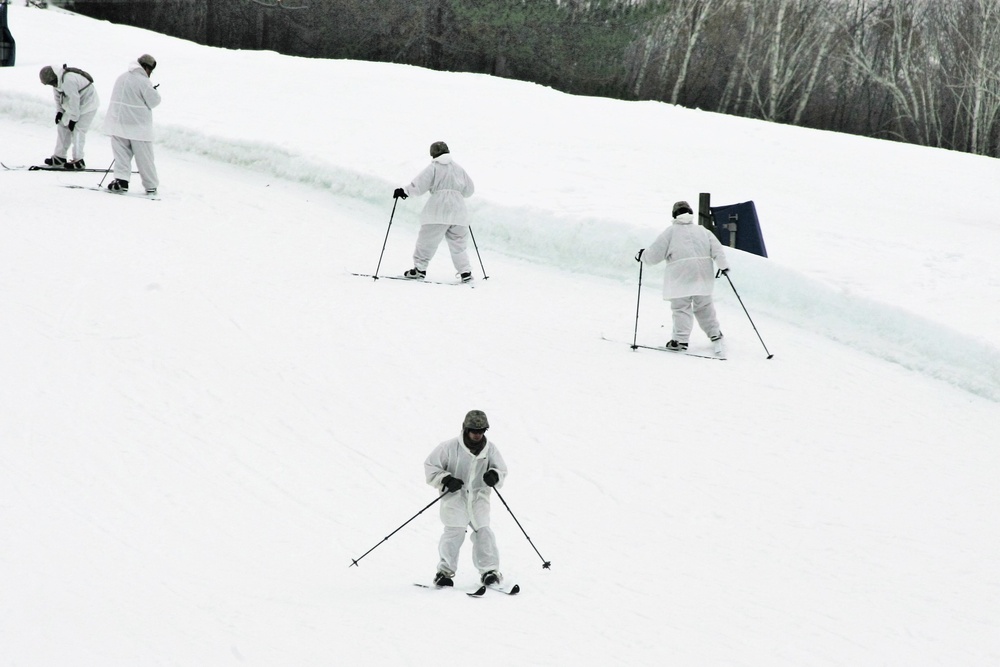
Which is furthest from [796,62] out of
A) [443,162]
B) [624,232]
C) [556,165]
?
[443,162]

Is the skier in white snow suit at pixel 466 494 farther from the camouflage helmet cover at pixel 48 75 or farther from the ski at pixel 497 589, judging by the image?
the camouflage helmet cover at pixel 48 75

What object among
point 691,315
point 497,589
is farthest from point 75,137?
point 497,589

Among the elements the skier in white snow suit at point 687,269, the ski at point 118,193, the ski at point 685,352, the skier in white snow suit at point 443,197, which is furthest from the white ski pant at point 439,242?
the ski at point 118,193

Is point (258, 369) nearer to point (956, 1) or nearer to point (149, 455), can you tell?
point (149, 455)

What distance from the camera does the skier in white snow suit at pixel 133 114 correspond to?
492 inches

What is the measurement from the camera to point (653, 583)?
5.90m

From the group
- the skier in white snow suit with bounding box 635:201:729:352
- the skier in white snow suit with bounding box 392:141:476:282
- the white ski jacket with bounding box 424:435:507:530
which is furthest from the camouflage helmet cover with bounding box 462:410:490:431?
the skier in white snow suit with bounding box 392:141:476:282

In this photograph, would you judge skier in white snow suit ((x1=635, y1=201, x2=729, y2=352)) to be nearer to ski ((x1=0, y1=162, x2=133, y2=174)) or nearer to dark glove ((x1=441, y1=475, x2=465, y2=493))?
dark glove ((x1=441, y1=475, x2=465, y2=493))

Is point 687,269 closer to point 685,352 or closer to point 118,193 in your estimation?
point 685,352

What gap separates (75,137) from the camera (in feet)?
45.2

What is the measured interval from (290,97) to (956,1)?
20079 mm

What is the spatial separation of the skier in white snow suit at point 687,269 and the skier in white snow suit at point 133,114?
21.8ft

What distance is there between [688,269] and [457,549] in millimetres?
4744

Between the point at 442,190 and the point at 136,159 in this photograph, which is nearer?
the point at 442,190
